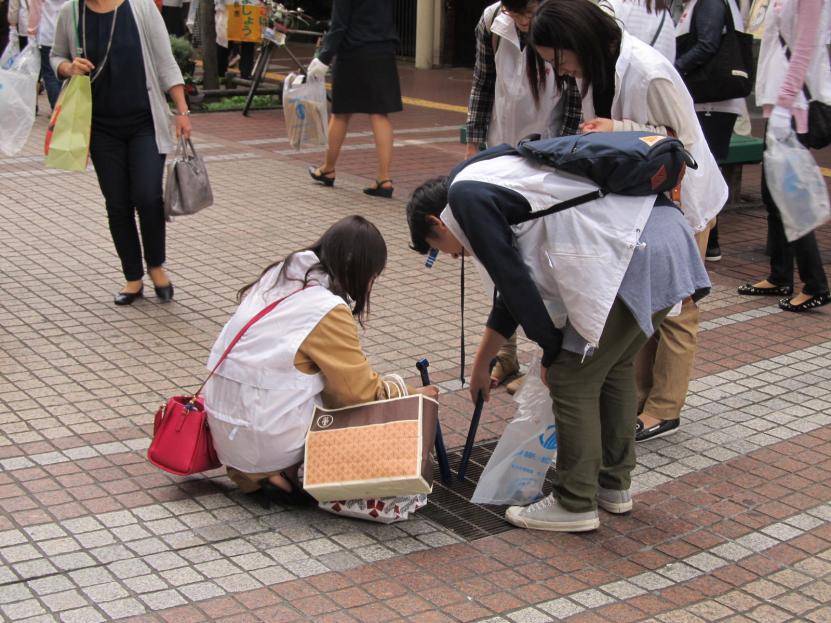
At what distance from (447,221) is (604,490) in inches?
46.0

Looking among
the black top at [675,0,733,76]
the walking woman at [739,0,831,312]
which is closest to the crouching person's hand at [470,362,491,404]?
the walking woman at [739,0,831,312]

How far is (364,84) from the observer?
29.1 feet

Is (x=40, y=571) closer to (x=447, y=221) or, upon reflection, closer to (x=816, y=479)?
(x=447, y=221)

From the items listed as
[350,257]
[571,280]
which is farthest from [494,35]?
[571,280]

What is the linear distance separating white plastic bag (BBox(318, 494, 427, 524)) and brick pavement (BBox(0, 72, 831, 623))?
0.17ft

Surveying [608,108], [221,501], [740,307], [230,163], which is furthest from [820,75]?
[230,163]

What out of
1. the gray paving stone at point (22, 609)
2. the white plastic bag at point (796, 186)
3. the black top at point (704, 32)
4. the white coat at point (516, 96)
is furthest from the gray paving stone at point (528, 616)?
the black top at point (704, 32)

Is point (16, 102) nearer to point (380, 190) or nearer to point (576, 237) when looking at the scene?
point (380, 190)

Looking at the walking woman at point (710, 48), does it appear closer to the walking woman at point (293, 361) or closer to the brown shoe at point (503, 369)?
the brown shoe at point (503, 369)

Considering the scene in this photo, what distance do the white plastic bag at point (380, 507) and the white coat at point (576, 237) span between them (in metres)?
0.83

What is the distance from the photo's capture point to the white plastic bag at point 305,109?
29.6 feet

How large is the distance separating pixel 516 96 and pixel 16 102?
10.1ft

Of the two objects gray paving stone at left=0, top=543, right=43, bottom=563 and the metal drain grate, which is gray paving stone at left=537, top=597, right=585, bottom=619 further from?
gray paving stone at left=0, top=543, right=43, bottom=563

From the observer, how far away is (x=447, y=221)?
3668 mm
